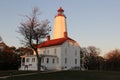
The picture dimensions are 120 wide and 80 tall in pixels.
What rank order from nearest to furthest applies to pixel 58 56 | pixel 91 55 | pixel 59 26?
pixel 58 56 → pixel 59 26 → pixel 91 55

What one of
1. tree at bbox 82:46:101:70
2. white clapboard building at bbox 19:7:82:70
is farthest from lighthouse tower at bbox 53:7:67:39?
tree at bbox 82:46:101:70

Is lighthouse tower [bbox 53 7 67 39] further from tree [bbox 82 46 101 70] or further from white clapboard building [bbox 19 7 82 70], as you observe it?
tree [bbox 82 46 101 70]

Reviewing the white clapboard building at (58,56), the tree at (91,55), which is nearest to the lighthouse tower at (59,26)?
the white clapboard building at (58,56)

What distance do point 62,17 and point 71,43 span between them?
9.30 m

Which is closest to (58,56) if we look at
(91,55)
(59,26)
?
(59,26)

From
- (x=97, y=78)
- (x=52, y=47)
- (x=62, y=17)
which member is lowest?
(x=97, y=78)

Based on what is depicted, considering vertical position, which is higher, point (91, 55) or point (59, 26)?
point (59, 26)

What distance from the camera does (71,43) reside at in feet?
194

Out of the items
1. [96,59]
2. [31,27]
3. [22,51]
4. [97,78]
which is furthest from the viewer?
[96,59]

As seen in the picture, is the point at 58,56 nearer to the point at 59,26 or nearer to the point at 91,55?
Answer: the point at 59,26

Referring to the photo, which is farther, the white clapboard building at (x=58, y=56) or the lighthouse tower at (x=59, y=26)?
Answer: the lighthouse tower at (x=59, y=26)

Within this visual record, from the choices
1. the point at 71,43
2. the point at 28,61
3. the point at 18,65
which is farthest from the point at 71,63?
the point at 18,65

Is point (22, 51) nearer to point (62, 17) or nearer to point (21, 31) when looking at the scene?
point (62, 17)

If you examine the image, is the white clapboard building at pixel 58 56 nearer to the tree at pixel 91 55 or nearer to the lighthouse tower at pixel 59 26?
the lighthouse tower at pixel 59 26
